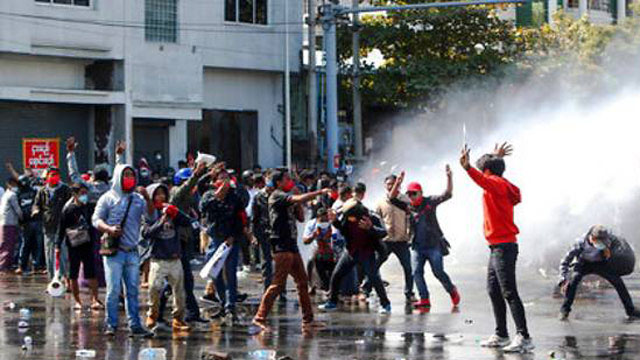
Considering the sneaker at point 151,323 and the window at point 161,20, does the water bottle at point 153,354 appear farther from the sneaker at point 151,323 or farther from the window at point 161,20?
the window at point 161,20

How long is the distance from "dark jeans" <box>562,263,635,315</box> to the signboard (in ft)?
47.8

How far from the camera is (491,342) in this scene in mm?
11719

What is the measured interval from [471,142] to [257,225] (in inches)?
900

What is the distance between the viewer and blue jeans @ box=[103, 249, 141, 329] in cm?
1252

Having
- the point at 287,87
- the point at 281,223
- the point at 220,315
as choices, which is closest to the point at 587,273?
the point at 281,223

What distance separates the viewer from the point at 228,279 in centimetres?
1414

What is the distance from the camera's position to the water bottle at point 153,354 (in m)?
11.3

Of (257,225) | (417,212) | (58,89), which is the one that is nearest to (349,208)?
(417,212)

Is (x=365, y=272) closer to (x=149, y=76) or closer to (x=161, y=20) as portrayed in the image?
(x=149, y=76)

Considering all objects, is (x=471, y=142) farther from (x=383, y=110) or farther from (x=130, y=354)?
(x=130, y=354)

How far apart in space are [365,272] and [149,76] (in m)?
20.4

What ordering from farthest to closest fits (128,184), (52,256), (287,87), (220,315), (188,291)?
(287,87), (52,256), (220,315), (188,291), (128,184)

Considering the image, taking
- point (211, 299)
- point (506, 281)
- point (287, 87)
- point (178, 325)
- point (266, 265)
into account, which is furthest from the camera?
point (287, 87)

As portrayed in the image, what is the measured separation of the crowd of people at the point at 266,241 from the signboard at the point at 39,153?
730cm
